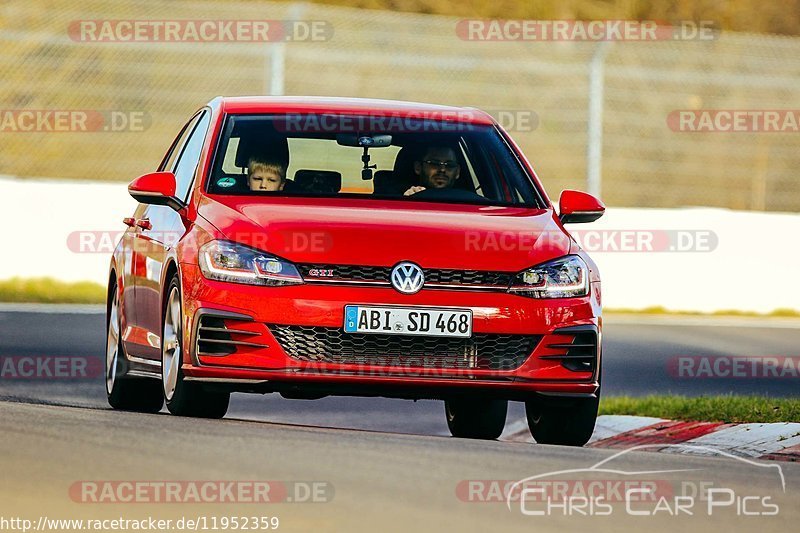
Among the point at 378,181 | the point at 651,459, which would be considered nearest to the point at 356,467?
the point at 651,459

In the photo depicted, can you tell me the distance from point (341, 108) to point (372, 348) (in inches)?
75.7

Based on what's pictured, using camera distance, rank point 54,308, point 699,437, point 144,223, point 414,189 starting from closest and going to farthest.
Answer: point 414,189 → point 144,223 → point 699,437 → point 54,308

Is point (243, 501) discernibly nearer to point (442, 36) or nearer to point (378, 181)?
point (378, 181)

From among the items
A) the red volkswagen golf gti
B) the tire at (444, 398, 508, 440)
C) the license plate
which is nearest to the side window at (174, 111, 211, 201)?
the red volkswagen golf gti

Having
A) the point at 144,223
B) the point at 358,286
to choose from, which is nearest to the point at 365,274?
the point at 358,286

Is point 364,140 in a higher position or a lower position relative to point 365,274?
higher

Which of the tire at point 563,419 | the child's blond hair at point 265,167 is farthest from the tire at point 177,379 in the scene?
the tire at point 563,419

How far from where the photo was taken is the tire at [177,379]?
8961mm

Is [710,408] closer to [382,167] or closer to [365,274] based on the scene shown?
[382,167]

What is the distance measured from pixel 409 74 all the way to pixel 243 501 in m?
16.5

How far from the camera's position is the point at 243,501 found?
21.5ft

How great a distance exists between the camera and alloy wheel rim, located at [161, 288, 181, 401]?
29.6 feet

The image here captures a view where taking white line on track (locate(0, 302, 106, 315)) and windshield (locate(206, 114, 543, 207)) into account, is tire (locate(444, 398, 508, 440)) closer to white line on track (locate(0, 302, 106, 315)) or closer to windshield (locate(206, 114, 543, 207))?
windshield (locate(206, 114, 543, 207))

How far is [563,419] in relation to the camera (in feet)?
31.0
